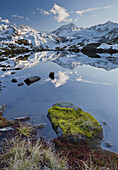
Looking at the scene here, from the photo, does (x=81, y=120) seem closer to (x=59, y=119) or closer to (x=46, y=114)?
(x=59, y=119)

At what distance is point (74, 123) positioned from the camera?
720cm

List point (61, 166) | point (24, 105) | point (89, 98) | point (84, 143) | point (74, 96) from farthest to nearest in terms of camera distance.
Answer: point (74, 96) → point (89, 98) → point (24, 105) → point (84, 143) → point (61, 166)

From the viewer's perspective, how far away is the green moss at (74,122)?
646cm

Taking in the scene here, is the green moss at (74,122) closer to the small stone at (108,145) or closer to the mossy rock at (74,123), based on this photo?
the mossy rock at (74,123)

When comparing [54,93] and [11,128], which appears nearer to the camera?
[11,128]

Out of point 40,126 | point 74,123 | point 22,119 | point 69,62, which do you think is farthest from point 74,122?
point 69,62

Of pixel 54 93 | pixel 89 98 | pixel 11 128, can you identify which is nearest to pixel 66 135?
pixel 11 128

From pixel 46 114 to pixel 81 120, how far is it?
2.90 m

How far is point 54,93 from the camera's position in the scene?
1334 cm

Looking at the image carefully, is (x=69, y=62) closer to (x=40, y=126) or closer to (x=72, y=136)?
(x=40, y=126)

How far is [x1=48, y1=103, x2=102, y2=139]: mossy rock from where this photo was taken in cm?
641

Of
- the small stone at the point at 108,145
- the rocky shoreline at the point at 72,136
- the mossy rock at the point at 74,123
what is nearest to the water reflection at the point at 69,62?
the mossy rock at the point at 74,123

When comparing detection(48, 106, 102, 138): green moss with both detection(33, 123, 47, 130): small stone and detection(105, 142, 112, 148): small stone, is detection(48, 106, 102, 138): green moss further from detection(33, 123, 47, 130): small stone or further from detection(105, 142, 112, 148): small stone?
detection(105, 142, 112, 148): small stone

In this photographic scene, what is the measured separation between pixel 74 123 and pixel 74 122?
0.09 m
